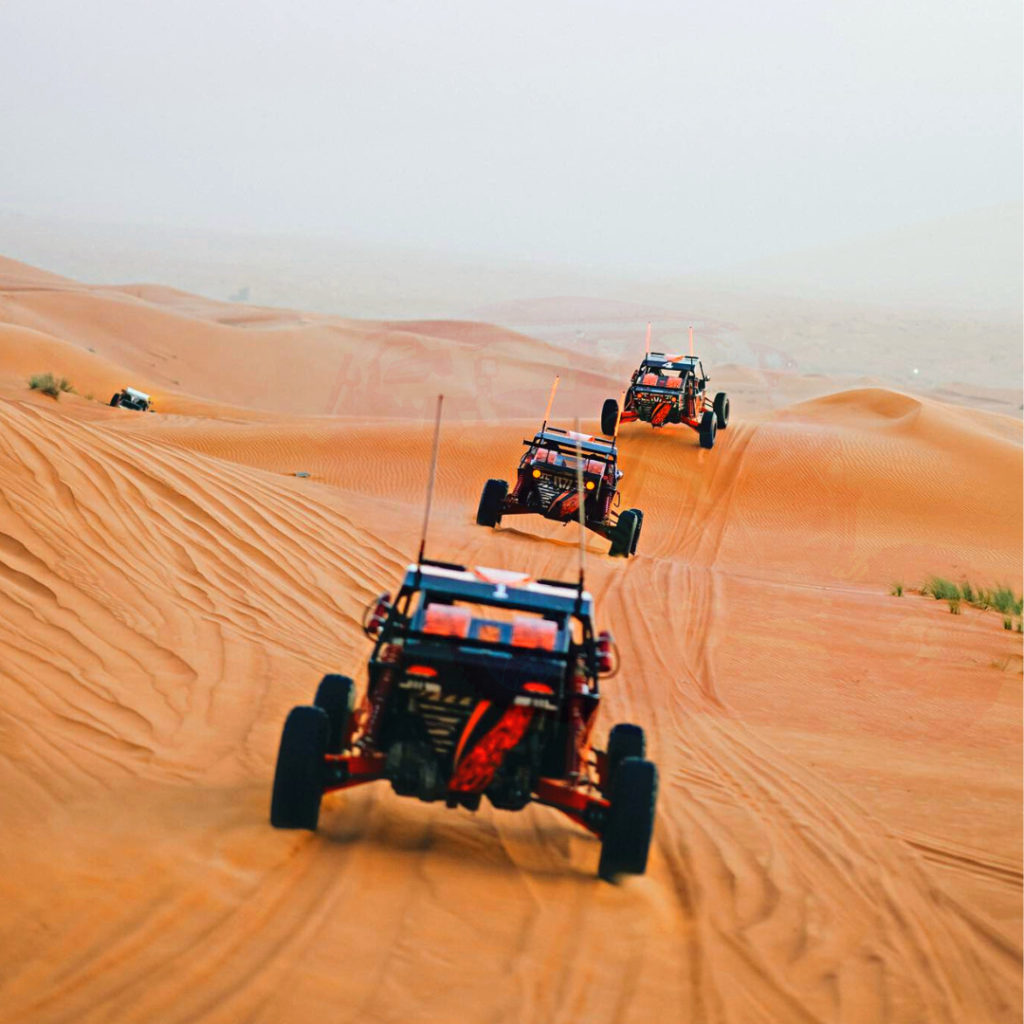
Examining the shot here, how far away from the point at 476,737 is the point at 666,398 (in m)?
20.0

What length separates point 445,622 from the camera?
20.1ft

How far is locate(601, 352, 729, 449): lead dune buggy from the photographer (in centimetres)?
2538

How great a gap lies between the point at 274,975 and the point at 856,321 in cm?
10932

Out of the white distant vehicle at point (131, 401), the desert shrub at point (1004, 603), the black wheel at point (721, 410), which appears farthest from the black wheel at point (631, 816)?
the white distant vehicle at point (131, 401)

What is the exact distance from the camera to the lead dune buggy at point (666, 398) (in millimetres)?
25375

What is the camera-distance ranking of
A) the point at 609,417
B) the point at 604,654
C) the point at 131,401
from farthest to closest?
the point at 131,401 < the point at 609,417 < the point at 604,654

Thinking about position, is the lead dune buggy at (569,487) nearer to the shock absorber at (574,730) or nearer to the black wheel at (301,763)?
the shock absorber at (574,730)

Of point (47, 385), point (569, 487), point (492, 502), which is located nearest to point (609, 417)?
point (492, 502)

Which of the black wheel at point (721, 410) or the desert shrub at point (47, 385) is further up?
the black wheel at point (721, 410)

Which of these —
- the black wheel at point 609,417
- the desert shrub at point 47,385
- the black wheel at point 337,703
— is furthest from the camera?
the desert shrub at point 47,385

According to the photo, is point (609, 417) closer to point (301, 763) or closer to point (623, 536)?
point (623, 536)

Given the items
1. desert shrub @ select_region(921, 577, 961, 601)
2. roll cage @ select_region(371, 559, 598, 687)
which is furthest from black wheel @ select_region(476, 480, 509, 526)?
roll cage @ select_region(371, 559, 598, 687)

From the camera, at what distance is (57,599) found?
9578 millimetres

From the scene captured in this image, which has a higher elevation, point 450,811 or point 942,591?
point 942,591
